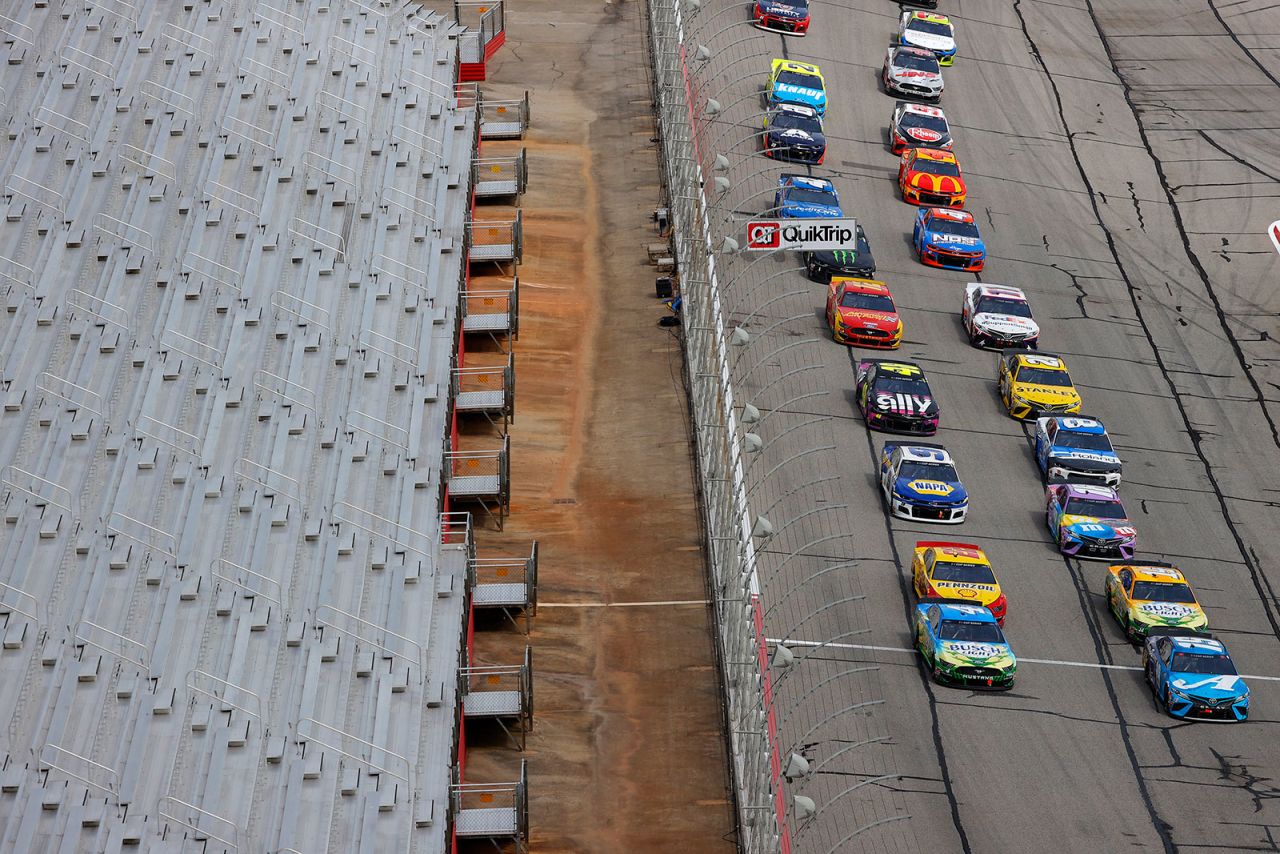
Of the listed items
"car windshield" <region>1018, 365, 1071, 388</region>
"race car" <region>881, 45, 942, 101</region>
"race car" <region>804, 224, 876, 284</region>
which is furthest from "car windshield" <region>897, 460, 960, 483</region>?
"race car" <region>881, 45, 942, 101</region>

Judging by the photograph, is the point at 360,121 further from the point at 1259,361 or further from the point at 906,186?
the point at 1259,361

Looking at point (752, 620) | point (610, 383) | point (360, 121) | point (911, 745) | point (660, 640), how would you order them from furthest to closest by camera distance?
point (360, 121) → point (610, 383) → point (660, 640) → point (911, 745) → point (752, 620)

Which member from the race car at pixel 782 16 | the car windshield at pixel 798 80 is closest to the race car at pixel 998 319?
the car windshield at pixel 798 80

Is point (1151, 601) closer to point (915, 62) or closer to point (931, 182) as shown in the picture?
point (931, 182)

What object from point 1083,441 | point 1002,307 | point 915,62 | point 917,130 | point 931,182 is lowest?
point 1083,441

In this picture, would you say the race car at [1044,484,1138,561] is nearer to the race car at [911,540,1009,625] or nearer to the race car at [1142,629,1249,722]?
the race car at [911,540,1009,625]

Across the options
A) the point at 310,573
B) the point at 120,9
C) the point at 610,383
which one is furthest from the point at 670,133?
the point at 310,573

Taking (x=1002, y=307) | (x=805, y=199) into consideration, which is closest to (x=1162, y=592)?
(x=1002, y=307)
